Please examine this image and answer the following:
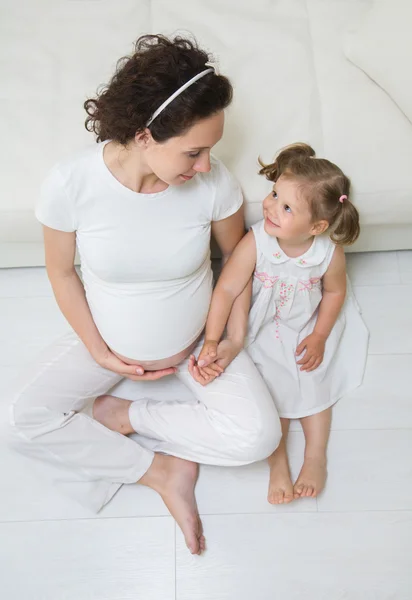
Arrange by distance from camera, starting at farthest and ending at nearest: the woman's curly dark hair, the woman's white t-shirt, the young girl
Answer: the young girl, the woman's white t-shirt, the woman's curly dark hair

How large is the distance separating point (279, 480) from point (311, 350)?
1.10 feet

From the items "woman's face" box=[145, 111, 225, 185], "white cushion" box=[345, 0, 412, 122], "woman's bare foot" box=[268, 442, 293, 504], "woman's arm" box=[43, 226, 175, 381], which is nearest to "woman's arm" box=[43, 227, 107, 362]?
"woman's arm" box=[43, 226, 175, 381]

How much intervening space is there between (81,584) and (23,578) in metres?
0.14

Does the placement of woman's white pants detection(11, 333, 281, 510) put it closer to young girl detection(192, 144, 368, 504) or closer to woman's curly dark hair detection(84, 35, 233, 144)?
young girl detection(192, 144, 368, 504)

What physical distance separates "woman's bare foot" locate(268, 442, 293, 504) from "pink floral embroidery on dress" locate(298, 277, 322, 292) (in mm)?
405

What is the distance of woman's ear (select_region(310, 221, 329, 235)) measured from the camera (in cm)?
139

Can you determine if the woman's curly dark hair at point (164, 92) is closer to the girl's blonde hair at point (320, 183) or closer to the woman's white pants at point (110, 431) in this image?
the girl's blonde hair at point (320, 183)

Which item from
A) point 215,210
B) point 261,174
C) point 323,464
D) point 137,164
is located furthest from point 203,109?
point 323,464

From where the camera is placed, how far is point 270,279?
60.8 inches

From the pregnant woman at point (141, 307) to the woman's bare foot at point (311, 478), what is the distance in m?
0.15

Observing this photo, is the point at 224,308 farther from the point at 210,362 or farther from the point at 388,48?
the point at 388,48

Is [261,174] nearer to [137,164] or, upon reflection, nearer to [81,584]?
[137,164]

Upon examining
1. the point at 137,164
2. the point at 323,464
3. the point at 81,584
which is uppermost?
the point at 137,164

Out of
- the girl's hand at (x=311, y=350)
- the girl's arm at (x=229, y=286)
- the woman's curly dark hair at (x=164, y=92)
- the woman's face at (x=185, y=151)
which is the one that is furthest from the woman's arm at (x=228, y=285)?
the woman's curly dark hair at (x=164, y=92)
